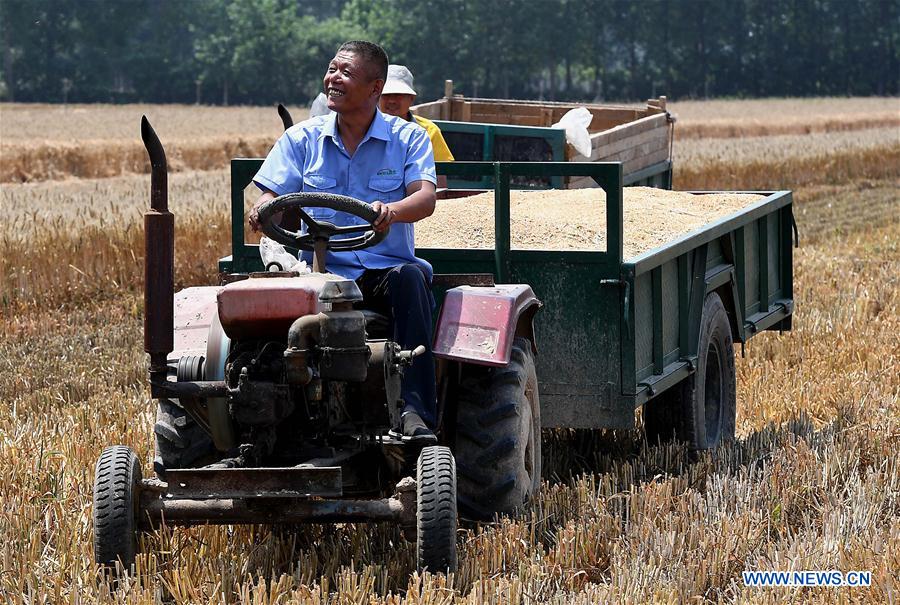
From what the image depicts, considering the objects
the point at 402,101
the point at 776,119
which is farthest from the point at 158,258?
the point at 776,119

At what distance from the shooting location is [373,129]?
5332mm

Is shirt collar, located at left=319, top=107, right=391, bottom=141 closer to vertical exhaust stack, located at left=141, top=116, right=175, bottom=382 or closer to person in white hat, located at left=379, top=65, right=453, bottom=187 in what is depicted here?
vertical exhaust stack, located at left=141, top=116, right=175, bottom=382

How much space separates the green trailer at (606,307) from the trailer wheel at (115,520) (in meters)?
1.64

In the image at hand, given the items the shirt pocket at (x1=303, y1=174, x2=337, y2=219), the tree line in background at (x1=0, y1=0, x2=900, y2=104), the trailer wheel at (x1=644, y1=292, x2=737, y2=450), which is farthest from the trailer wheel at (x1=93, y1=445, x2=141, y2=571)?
the tree line in background at (x1=0, y1=0, x2=900, y2=104)

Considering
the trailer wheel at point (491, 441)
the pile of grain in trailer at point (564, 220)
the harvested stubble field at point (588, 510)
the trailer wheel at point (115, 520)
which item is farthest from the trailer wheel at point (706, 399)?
the trailer wheel at point (115, 520)

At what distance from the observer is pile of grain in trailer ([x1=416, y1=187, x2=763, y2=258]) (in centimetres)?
680

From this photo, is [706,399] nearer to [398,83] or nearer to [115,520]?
[398,83]

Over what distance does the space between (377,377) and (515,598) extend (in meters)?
0.87

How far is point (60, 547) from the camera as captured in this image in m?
4.92

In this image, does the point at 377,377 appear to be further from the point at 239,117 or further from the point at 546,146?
the point at 239,117

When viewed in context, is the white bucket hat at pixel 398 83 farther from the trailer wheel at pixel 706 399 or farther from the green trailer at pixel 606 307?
the trailer wheel at pixel 706 399

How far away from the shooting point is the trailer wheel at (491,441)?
5.14m

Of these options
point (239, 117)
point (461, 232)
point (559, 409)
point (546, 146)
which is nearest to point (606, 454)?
point (559, 409)

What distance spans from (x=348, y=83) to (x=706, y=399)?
3.07 metres
